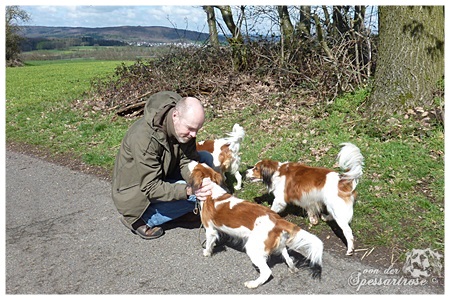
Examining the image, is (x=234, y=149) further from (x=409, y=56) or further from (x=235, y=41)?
(x=235, y=41)

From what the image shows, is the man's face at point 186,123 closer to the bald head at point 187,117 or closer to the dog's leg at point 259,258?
the bald head at point 187,117

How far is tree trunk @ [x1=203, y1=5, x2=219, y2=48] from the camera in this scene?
11953mm

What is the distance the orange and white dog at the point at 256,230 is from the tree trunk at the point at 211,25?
26.8 ft

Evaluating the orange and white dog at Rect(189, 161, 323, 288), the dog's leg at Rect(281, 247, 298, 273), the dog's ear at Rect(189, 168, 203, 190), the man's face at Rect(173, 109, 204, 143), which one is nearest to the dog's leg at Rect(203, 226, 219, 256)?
the orange and white dog at Rect(189, 161, 323, 288)

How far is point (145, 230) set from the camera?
190 inches

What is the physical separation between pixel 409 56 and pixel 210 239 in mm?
5270

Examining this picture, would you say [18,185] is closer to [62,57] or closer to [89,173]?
[89,173]

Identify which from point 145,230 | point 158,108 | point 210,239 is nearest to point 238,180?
point 145,230

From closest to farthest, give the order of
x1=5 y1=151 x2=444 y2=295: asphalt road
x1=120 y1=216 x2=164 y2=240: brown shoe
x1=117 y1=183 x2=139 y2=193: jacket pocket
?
x1=5 y1=151 x2=444 y2=295: asphalt road < x1=117 y1=183 x2=139 y2=193: jacket pocket < x1=120 y1=216 x2=164 y2=240: brown shoe

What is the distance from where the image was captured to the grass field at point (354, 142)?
468 centimetres

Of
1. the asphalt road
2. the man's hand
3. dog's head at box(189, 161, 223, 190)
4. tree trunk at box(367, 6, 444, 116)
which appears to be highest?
tree trunk at box(367, 6, 444, 116)

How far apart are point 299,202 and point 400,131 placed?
3.15 m

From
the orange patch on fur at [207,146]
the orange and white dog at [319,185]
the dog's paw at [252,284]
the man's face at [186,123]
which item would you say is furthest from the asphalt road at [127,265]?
the orange patch on fur at [207,146]

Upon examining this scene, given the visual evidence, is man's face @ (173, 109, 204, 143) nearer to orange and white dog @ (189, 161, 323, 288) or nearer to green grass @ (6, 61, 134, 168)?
orange and white dog @ (189, 161, 323, 288)
